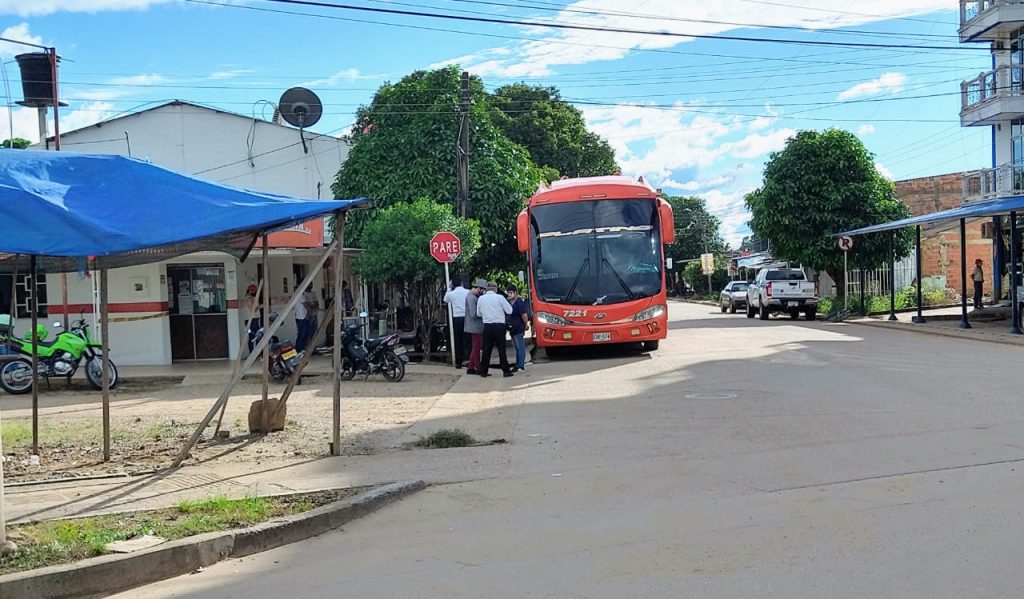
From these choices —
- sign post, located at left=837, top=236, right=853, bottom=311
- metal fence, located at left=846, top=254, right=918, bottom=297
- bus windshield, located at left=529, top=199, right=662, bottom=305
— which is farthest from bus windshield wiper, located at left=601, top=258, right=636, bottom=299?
metal fence, located at left=846, top=254, right=918, bottom=297

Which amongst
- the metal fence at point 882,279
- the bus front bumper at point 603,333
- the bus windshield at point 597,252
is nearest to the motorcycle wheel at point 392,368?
the bus front bumper at point 603,333

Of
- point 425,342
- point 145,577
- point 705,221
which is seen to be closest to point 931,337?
point 425,342

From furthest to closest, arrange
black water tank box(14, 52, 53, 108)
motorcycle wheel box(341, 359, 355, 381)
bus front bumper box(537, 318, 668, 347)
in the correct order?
black water tank box(14, 52, 53, 108) → bus front bumper box(537, 318, 668, 347) → motorcycle wheel box(341, 359, 355, 381)

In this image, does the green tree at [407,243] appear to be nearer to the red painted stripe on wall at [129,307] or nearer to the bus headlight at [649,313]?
the bus headlight at [649,313]

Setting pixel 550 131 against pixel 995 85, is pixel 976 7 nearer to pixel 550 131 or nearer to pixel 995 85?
pixel 995 85

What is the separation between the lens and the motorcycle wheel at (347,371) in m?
17.0

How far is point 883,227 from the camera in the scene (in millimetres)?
27516

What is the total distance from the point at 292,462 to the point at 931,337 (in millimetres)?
19046

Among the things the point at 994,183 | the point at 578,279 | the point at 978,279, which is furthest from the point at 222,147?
the point at 994,183

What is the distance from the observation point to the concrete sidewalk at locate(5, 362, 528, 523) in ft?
23.7

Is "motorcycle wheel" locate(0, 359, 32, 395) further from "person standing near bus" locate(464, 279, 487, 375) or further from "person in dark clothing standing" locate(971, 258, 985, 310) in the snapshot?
"person in dark clothing standing" locate(971, 258, 985, 310)

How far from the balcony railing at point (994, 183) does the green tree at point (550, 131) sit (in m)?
20.3

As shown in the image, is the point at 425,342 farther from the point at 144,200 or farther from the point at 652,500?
the point at 652,500

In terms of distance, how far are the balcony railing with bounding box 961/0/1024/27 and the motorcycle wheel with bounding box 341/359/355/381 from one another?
990 inches
